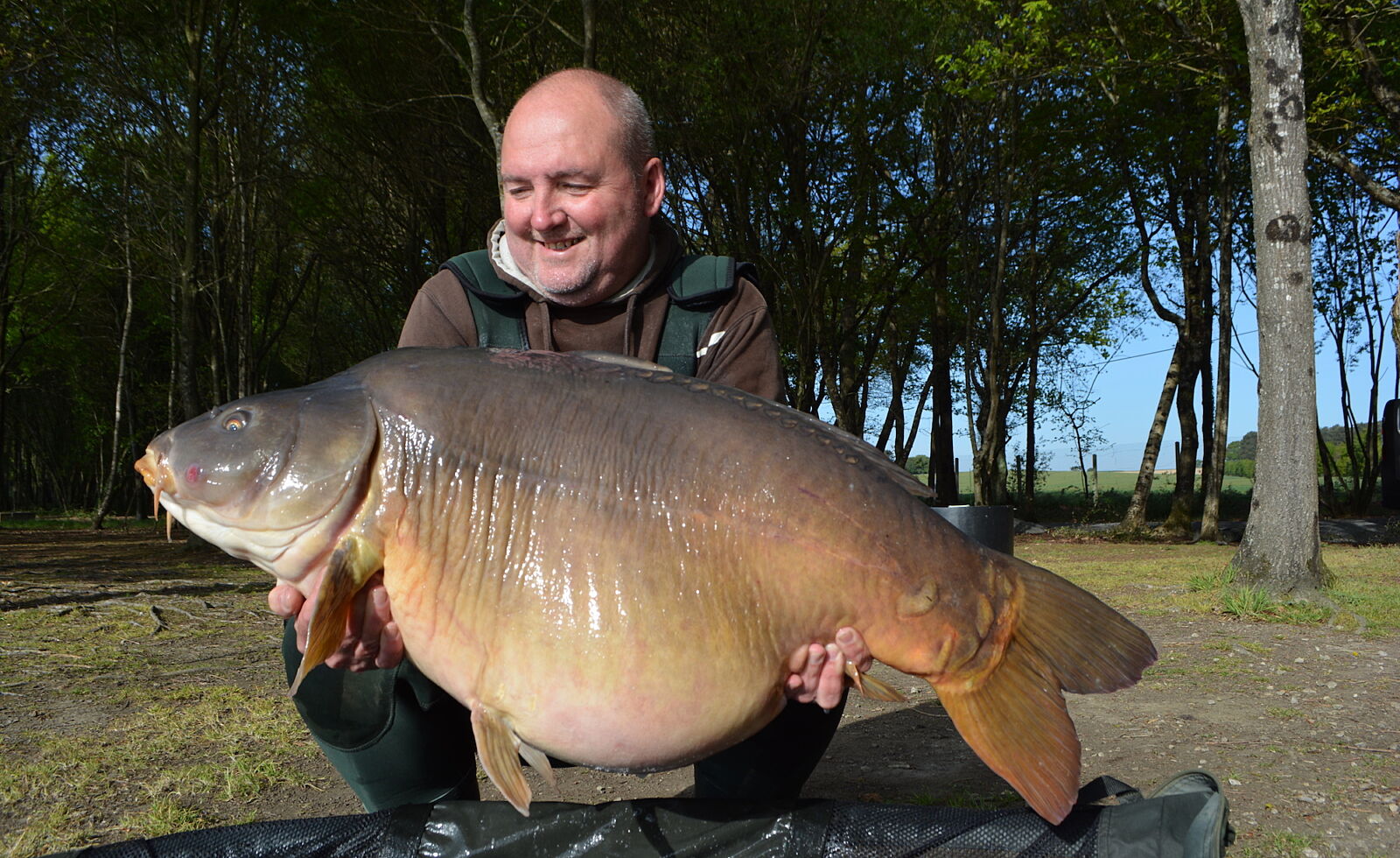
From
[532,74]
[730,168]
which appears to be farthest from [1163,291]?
[532,74]

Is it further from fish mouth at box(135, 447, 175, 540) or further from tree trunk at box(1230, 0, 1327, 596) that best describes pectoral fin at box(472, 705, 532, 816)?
tree trunk at box(1230, 0, 1327, 596)

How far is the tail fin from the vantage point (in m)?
1.67

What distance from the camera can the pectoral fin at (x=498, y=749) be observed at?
5.26 feet

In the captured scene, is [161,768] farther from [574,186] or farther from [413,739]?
[574,186]

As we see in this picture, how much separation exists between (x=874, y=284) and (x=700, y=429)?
55.1 ft

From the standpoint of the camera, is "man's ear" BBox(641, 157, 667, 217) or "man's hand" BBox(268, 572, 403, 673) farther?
"man's ear" BBox(641, 157, 667, 217)

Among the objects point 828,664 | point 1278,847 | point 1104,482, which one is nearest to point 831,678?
point 828,664

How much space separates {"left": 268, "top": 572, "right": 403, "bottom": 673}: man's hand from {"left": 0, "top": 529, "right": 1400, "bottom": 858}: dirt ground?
1.43 m

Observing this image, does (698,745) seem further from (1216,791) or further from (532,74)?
(532,74)

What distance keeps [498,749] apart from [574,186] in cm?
151

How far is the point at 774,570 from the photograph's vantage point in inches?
65.9

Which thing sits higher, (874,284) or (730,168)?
(730,168)

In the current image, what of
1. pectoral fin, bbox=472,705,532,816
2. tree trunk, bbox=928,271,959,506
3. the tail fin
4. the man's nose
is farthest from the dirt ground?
tree trunk, bbox=928,271,959,506

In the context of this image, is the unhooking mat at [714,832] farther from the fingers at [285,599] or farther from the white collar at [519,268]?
the white collar at [519,268]
